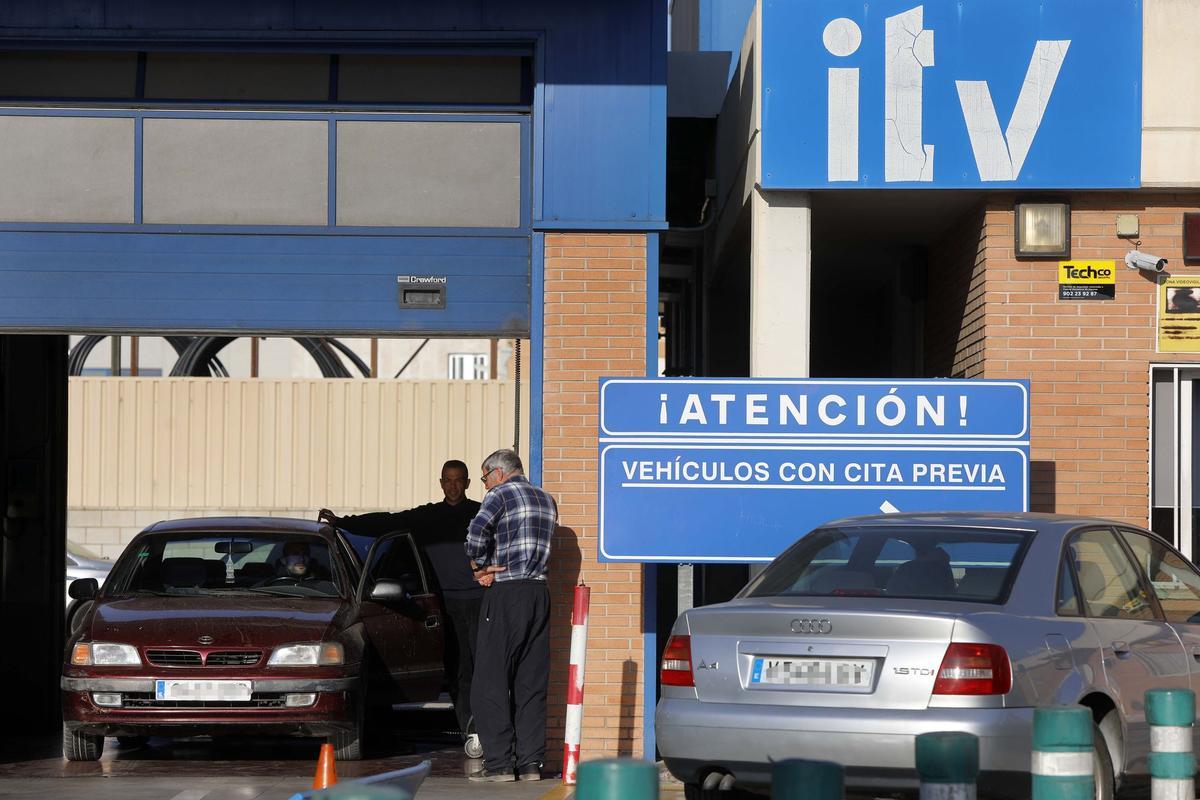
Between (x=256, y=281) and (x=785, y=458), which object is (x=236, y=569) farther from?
(x=785, y=458)

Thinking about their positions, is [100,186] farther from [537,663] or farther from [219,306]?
[537,663]

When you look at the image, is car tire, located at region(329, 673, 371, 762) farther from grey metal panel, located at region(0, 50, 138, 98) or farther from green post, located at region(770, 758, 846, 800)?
green post, located at region(770, 758, 846, 800)

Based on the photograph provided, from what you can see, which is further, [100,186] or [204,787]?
[100,186]

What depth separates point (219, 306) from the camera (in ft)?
36.7

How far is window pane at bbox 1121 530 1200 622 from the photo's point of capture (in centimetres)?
859

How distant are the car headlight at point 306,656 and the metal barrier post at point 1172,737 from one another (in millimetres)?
5234

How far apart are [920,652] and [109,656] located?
213 inches

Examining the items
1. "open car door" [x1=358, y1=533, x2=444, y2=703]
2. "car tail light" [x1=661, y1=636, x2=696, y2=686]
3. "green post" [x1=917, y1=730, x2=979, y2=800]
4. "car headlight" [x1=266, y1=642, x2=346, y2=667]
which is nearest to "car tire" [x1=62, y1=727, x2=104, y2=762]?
"car headlight" [x1=266, y1=642, x2=346, y2=667]

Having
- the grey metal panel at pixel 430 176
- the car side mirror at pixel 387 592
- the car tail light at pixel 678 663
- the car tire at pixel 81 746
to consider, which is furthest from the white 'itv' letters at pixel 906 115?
the car tire at pixel 81 746

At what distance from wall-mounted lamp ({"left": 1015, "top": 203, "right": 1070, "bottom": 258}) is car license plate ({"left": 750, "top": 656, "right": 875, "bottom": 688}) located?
4.89 m

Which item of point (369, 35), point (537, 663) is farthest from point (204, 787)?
point (369, 35)

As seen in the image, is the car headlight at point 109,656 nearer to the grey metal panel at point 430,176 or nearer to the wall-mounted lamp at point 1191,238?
the grey metal panel at point 430,176

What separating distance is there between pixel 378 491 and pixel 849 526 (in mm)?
23146

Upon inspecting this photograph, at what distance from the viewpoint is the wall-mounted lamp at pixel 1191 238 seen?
11320 mm
